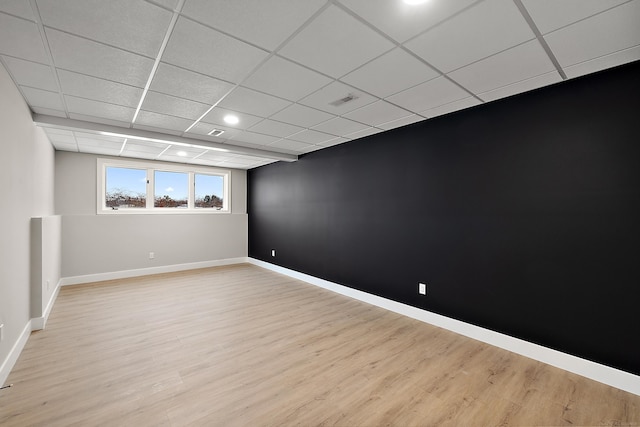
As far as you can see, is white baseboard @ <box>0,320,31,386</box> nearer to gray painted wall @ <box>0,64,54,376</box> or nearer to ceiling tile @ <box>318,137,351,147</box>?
gray painted wall @ <box>0,64,54,376</box>

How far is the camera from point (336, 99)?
2844mm

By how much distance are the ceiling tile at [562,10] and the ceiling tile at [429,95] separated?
784 millimetres

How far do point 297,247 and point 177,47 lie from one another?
417 cm

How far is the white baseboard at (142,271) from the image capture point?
5105 millimetres

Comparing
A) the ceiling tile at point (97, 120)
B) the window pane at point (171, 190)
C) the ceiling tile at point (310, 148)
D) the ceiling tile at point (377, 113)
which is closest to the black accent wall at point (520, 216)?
the ceiling tile at point (377, 113)

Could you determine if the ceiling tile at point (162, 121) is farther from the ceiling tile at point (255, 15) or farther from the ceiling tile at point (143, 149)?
the ceiling tile at point (255, 15)

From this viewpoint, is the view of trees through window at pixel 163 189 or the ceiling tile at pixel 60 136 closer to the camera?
the ceiling tile at pixel 60 136

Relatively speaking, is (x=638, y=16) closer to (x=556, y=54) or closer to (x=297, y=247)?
(x=556, y=54)

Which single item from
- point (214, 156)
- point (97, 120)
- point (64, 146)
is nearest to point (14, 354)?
point (97, 120)

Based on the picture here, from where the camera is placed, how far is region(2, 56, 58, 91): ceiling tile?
7.01ft

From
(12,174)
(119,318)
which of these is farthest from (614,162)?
(119,318)

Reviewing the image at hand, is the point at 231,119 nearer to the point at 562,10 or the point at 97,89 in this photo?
the point at 97,89

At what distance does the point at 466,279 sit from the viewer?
3117mm

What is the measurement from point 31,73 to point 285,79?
208cm
